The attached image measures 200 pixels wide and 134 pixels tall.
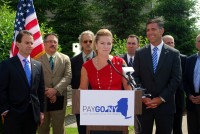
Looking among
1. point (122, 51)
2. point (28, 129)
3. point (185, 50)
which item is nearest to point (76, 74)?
point (28, 129)

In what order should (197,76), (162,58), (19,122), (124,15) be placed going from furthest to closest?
(124,15) → (197,76) → (162,58) → (19,122)

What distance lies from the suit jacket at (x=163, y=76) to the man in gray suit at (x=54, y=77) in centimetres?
159

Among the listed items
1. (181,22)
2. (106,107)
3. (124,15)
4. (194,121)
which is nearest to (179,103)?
(194,121)

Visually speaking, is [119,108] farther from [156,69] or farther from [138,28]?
[138,28]

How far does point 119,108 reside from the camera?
3.86m

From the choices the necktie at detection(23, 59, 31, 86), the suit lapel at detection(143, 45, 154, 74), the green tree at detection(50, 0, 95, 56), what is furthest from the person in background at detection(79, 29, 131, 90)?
the green tree at detection(50, 0, 95, 56)

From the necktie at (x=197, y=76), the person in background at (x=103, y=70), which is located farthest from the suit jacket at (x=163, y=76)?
the necktie at (x=197, y=76)

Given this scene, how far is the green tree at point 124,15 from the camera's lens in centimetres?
2036

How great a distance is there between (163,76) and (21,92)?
2071 mm

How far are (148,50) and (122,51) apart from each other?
465 cm

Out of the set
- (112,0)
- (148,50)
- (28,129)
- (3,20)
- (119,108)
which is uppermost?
(112,0)

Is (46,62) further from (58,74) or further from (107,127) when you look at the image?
(107,127)

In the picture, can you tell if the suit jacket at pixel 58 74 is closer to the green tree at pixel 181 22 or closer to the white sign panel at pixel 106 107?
the white sign panel at pixel 106 107

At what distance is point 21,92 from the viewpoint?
5047mm
